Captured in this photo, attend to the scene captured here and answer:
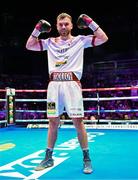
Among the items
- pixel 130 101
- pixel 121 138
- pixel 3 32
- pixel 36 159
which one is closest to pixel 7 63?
pixel 3 32

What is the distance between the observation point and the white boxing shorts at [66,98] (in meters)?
2.35

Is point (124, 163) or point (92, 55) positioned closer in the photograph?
point (124, 163)

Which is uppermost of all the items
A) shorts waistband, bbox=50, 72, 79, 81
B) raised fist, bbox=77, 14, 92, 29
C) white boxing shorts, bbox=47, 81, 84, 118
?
raised fist, bbox=77, 14, 92, 29

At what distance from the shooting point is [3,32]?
13461mm

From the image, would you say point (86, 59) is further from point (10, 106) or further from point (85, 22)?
point (85, 22)

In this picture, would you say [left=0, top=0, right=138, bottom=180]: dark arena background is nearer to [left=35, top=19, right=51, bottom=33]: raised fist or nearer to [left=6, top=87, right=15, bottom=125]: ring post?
[left=6, top=87, right=15, bottom=125]: ring post

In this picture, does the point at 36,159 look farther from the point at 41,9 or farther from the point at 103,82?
the point at 41,9

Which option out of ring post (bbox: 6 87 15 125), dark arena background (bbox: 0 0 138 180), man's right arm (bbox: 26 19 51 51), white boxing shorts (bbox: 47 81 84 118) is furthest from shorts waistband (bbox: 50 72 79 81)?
dark arena background (bbox: 0 0 138 180)

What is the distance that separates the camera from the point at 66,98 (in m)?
2.36

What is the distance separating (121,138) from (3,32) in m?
10.4

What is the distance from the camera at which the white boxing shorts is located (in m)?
2.35

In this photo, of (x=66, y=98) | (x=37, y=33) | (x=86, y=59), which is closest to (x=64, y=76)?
(x=66, y=98)

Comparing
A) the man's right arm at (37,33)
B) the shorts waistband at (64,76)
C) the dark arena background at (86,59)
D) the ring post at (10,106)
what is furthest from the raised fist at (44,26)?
the dark arena background at (86,59)

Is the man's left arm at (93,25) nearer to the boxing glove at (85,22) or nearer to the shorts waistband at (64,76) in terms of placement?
the boxing glove at (85,22)
